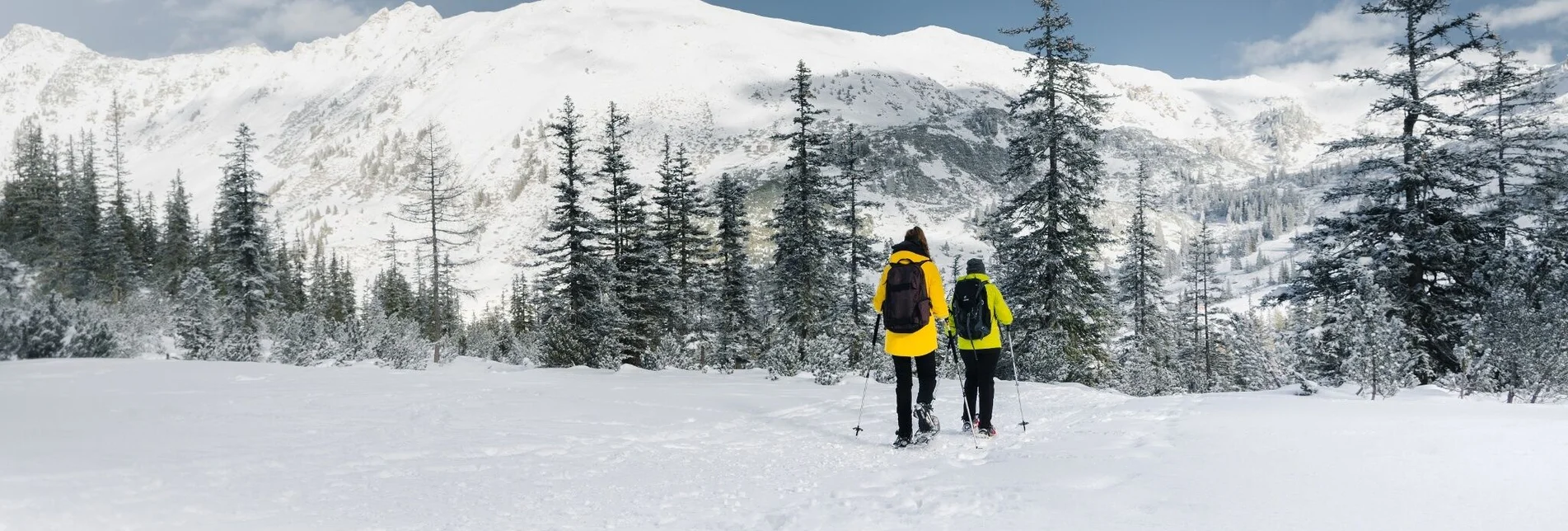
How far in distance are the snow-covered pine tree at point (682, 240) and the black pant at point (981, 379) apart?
24.9 m

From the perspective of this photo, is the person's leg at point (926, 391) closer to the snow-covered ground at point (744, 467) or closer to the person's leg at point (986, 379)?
the snow-covered ground at point (744, 467)

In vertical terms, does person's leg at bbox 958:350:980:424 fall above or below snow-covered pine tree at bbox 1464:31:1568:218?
below

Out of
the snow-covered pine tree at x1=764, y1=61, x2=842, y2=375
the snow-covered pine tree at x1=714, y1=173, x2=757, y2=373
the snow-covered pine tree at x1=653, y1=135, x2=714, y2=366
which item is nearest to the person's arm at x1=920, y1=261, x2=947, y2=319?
the snow-covered pine tree at x1=764, y1=61, x2=842, y2=375

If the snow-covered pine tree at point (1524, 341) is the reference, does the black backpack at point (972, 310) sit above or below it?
above

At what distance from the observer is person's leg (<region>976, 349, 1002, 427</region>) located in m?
6.88

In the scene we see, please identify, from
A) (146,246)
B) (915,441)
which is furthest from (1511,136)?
(146,246)

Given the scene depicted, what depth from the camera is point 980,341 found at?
7082 millimetres

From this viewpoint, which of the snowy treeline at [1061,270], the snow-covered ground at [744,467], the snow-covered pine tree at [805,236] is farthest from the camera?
the snow-covered pine tree at [805,236]

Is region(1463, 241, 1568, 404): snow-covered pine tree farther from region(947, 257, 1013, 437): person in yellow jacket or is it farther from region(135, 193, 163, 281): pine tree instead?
region(135, 193, 163, 281): pine tree

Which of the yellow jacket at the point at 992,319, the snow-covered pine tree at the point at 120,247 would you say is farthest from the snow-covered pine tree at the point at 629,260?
the snow-covered pine tree at the point at 120,247

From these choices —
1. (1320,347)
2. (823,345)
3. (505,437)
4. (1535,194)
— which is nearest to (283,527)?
(505,437)

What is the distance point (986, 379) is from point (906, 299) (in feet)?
4.07

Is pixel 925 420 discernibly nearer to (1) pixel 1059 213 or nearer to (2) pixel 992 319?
(2) pixel 992 319

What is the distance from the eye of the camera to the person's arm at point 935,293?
6.52 metres
